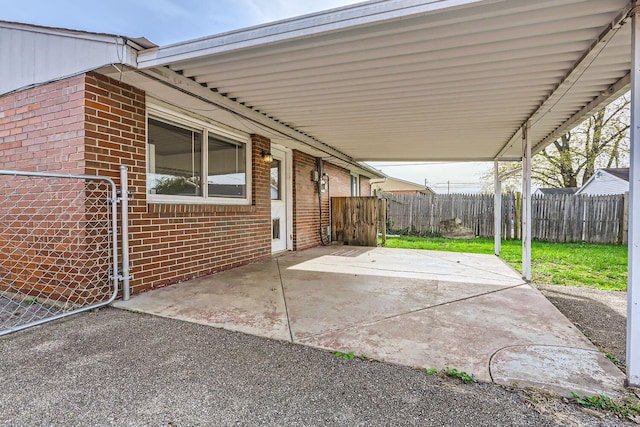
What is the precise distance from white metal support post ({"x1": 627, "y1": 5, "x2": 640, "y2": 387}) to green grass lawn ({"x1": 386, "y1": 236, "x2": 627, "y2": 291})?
306cm

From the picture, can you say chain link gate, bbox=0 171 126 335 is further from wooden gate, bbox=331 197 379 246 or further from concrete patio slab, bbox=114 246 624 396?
wooden gate, bbox=331 197 379 246

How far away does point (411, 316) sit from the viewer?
300cm

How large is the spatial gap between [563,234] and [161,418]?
11354 mm

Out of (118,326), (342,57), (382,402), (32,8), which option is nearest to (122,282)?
(118,326)

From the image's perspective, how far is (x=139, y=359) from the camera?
2.14m

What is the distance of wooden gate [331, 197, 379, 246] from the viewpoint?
8602mm

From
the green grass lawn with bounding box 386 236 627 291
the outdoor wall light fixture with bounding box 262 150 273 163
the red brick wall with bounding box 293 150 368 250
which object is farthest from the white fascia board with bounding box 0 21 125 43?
the green grass lawn with bounding box 386 236 627 291

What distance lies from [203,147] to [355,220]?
5126mm

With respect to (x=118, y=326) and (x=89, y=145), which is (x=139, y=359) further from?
(x=89, y=145)

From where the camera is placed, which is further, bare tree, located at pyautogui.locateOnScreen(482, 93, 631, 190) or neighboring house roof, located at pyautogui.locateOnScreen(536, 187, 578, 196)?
neighboring house roof, located at pyautogui.locateOnScreen(536, 187, 578, 196)

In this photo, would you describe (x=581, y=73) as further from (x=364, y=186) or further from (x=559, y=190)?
(x=559, y=190)

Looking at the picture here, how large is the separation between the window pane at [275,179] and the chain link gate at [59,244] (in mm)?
3808

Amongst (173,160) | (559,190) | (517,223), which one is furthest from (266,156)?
(559,190)

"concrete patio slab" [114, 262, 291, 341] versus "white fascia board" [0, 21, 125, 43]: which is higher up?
"white fascia board" [0, 21, 125, 43]
